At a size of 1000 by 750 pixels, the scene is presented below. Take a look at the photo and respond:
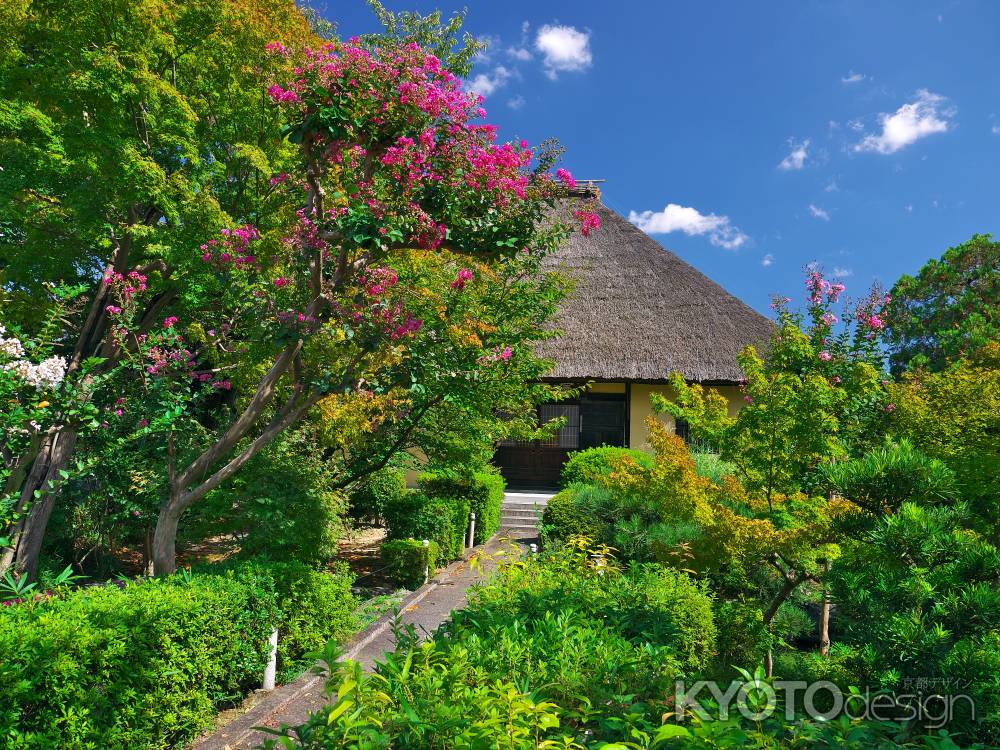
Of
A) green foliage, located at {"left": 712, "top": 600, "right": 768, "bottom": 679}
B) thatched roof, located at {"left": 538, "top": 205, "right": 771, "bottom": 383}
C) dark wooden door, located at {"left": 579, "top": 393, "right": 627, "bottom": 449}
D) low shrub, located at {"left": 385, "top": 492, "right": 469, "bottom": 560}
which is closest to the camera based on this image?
green foliage, located at {"left": 712, "top": 600, "right": 768, "bottom": 679}

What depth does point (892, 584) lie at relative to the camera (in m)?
3.42

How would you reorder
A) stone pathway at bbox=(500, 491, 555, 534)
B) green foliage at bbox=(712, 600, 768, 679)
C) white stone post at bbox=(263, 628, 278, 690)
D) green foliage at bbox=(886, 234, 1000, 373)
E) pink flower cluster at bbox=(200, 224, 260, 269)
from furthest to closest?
1. green foliage at bbox=(886, 234, 1000, 373)
2. stone pathway at bbox=(500, 491, 555, 534)
3. pink flower cluster at bbox=(200, 224, 260, 269)
4. green foliage at bbox=(712, 600, 768, 679)
5. white stone post at bbox=(263, 628, 278, 690)

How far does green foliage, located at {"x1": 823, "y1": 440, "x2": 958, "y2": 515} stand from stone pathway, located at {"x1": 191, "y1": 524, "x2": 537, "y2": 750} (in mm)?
2593

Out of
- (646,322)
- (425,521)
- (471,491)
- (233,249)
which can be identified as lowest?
(425,521)

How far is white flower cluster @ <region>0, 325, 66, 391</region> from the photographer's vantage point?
199 inches

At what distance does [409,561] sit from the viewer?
8492 mm

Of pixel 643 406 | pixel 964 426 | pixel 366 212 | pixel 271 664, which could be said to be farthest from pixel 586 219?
pixel 643 406

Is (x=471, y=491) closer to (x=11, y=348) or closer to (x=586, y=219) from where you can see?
(x=586, y=219)

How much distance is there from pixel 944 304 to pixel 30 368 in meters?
27.8

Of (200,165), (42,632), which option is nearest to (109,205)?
(200,165)

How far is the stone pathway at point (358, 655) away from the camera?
4180 millimetres

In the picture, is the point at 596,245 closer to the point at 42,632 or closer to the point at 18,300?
the point at 18,300

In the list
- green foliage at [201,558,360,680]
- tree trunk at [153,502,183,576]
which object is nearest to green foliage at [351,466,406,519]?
green foliage at [201,558,360,680]

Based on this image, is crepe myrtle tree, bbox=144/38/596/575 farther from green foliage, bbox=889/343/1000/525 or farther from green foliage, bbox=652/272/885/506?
green foliage, bbox=889/343/1000/525
